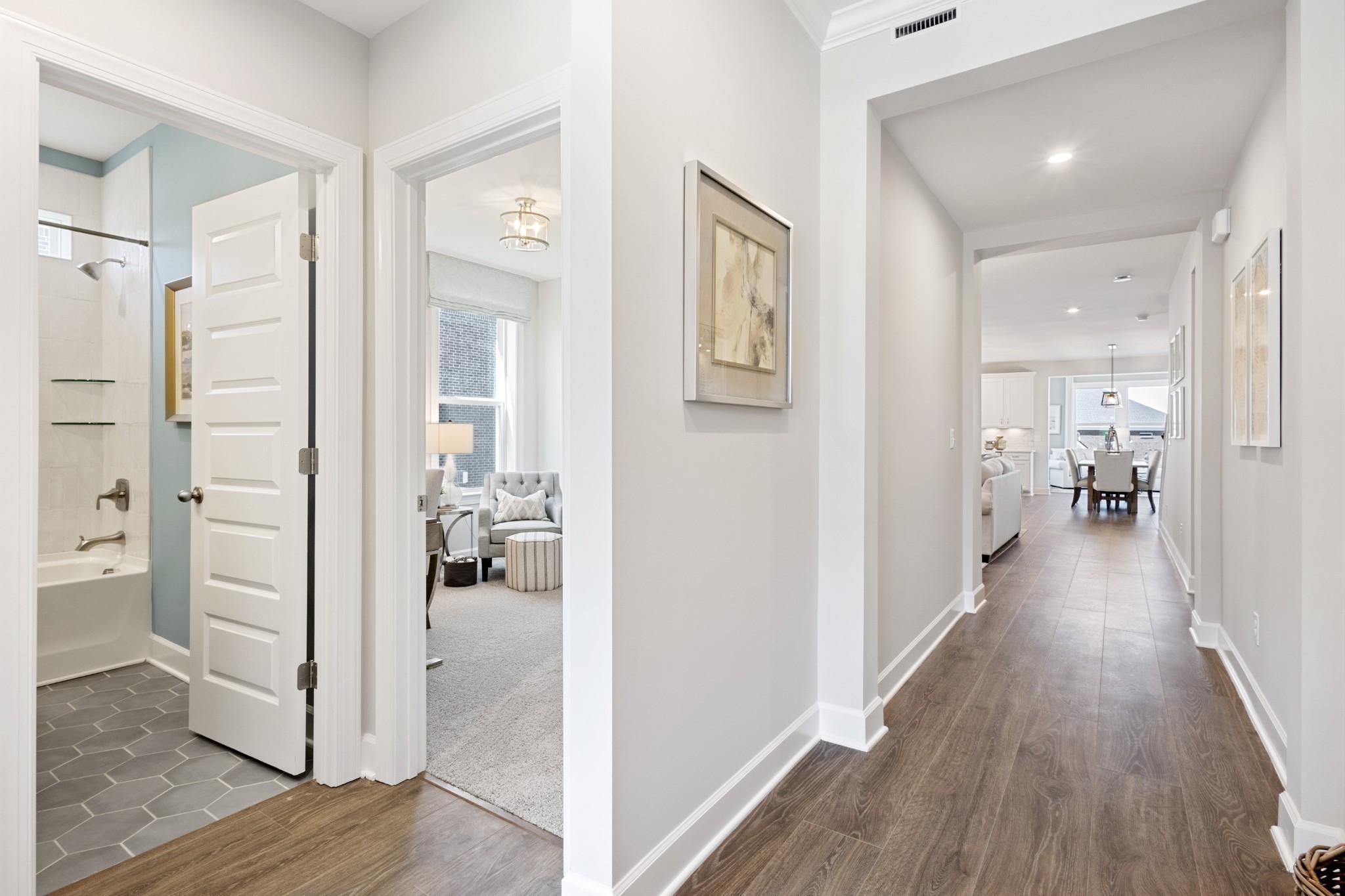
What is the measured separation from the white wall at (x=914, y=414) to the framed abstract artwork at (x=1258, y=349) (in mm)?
1293

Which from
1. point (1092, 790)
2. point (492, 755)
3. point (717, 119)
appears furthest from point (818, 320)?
point (492, 755)

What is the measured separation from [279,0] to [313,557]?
1778 millimetres

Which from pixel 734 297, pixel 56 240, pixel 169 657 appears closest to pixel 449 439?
pixel 169 657

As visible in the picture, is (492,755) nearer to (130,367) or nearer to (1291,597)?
(1291,597)

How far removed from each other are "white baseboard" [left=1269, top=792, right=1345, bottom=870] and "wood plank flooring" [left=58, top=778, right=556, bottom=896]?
1.16 meters

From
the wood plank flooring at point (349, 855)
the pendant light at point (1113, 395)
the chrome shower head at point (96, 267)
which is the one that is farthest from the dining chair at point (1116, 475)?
the chrome shower head at point (96, 267)

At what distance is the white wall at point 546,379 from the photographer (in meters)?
7.02

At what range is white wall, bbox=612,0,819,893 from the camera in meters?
1.57

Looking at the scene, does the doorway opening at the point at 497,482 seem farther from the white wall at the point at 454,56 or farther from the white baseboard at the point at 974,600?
the white baseboard at the point at 974,600

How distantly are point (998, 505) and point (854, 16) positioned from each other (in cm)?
482

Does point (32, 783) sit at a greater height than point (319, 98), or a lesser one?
lesser

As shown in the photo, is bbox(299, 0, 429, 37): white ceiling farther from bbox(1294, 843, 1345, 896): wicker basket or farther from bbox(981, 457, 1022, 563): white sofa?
bbox(981, 457, 1022, 563): white sofa

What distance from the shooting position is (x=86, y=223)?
375cm

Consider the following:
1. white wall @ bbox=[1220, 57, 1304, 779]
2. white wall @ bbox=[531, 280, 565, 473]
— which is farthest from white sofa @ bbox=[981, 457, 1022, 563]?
white wall @ bbox=[531, 280, 565, 473]
